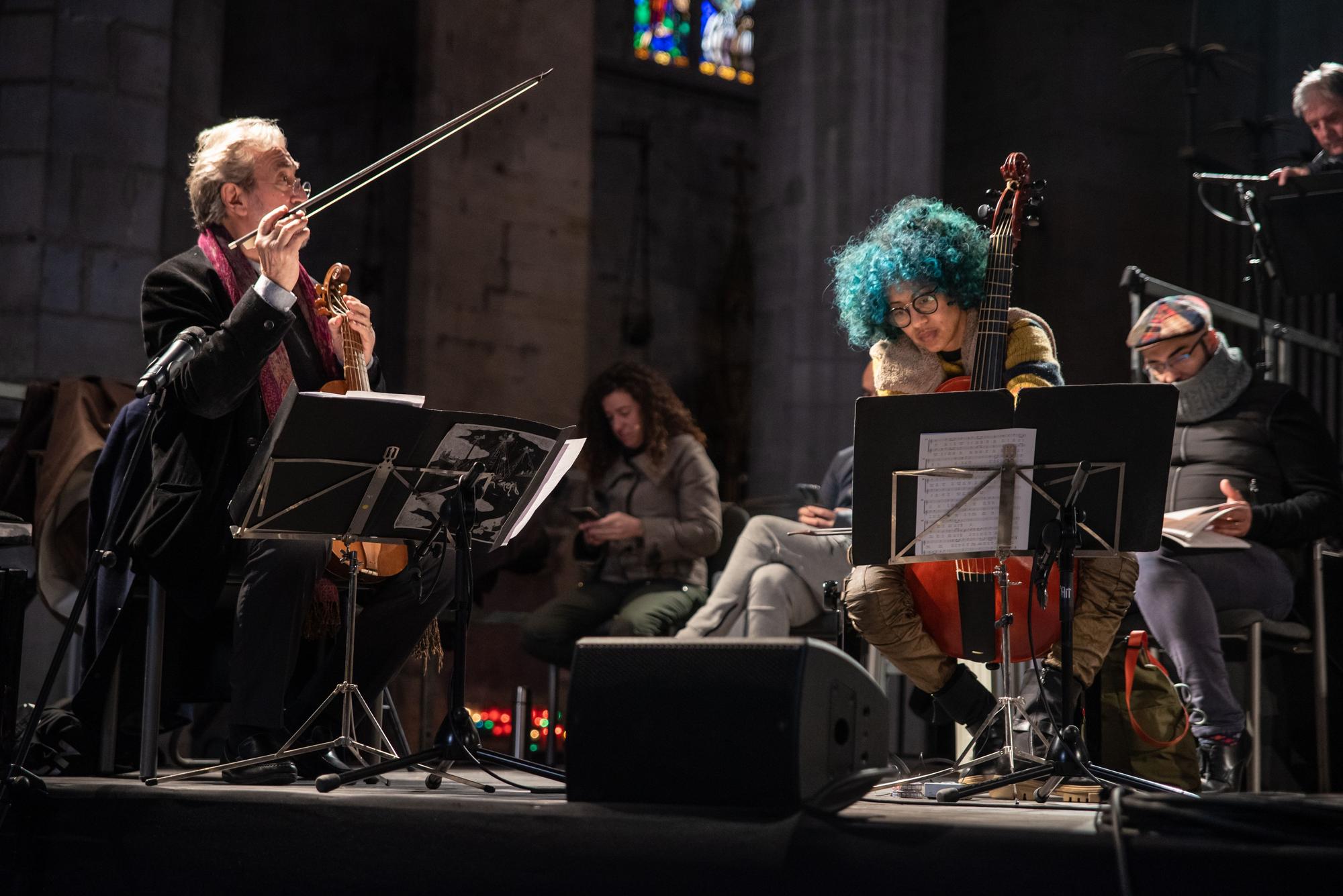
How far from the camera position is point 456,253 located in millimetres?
7895

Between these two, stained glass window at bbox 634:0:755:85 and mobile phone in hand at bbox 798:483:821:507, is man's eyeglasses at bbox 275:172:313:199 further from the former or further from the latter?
stained glass window at bbox 634:0:755:85

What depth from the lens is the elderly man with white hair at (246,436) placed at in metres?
3.29

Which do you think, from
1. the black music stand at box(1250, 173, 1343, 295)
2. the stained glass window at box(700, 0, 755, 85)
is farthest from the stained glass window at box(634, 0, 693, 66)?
the black music stand at box(1250, 173, 1343, 295)

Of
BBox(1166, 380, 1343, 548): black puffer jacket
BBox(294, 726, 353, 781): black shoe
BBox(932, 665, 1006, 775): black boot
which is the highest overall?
BBox(1166, 380, 1343, 548): black puffer jacket

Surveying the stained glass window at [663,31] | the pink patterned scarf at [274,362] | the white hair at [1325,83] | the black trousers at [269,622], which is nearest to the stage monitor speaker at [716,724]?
the black trousers at [269,622]

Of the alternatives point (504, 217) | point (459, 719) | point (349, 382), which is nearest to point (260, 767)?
point (459, 719)

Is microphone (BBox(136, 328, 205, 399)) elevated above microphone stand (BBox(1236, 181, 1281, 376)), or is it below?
below

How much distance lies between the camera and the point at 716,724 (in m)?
2.38

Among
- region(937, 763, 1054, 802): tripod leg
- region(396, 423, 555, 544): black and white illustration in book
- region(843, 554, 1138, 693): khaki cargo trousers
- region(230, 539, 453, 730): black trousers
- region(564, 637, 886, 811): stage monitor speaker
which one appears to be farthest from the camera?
region(230, 539, 453, 730): black trousers

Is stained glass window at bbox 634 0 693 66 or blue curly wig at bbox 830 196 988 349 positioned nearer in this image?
blue curly wig at bbox 830 196 988 349

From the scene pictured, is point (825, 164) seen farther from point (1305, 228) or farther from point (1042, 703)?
point (1042, 703)

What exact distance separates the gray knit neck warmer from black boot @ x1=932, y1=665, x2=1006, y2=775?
4.97ft

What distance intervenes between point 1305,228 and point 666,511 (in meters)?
2.34

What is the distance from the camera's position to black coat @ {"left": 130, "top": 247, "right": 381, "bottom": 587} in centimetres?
326
